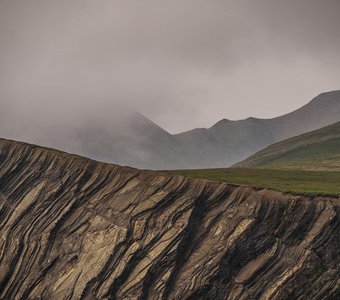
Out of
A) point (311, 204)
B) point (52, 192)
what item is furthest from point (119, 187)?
point (311, 204)

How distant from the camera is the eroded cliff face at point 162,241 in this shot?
53500 mm

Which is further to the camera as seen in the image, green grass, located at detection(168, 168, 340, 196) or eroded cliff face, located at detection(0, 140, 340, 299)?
green grass, located at detection(168, 168, 340, 196)

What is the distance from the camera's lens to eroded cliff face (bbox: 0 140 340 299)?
176 ft

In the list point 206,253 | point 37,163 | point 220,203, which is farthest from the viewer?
point 37,163

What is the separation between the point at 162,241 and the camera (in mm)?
57781

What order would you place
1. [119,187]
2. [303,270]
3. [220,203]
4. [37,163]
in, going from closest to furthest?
[303,270]
[220,203]
[119,187]
[37,163]

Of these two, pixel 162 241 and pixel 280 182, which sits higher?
pixel 280 182

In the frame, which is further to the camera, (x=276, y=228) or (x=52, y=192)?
(x=52, y=192)

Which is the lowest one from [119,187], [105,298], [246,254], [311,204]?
[105,298]

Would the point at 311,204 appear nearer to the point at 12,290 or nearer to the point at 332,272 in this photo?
the point at 332,272

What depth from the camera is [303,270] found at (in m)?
52.4

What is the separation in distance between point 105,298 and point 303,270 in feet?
81.6

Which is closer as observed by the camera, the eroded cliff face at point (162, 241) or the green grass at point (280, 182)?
the eroded cliff face at point (162, 241)

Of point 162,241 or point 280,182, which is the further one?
point 280,182
